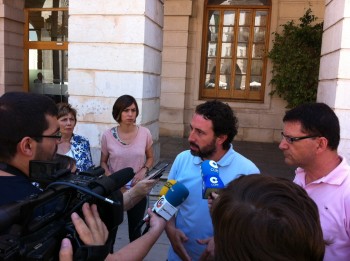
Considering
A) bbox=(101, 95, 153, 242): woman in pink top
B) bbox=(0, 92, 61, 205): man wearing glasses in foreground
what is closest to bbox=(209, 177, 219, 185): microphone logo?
bbox=(0, 92, 61, 205): man wearing glasses in foreground

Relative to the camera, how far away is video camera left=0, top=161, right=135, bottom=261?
3.32 feet

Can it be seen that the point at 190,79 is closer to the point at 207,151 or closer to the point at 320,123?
the point at 207,151

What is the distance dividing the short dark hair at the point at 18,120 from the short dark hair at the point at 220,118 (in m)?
1.09

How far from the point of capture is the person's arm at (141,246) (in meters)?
1.47

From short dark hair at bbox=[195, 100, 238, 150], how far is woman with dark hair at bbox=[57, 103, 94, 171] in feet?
4.84

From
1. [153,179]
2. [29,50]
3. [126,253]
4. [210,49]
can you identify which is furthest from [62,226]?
[210,49]

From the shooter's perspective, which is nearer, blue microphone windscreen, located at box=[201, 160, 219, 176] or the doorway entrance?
blue microphone windscreen, located at box=[201, 160, 219, 176]

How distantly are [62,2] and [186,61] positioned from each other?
3.67 meters

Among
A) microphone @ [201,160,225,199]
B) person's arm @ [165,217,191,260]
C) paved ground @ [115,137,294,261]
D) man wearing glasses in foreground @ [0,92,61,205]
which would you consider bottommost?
paved ground @ [115,137,294,261]

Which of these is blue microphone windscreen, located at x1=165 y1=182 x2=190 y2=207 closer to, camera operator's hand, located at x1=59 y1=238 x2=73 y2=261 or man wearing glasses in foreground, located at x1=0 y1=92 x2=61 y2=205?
man wearing glasses in foreground, located at x1=0 y1=92 x2=61 y2=205

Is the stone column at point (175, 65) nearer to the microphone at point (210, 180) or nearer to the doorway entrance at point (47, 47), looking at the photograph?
the doorway entrance at point (47, 47)

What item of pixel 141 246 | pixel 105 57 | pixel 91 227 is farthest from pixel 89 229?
pixel 105 57

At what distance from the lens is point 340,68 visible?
4.80 metres

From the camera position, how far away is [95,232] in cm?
124
